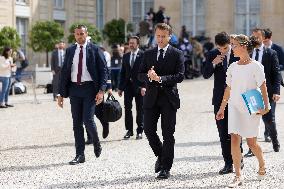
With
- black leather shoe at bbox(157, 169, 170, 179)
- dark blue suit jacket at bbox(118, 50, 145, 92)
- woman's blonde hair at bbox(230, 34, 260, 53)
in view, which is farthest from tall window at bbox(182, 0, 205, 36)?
Result: woman's blonde hair at bbox(230, 34, 260, 53)

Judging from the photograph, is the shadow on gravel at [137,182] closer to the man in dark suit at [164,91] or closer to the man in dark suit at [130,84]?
the man in dark suit at [164,91]

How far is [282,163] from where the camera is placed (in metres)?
9.54

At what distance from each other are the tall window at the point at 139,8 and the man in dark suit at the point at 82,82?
32606 millimetres

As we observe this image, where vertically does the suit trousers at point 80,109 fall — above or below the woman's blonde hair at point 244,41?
below

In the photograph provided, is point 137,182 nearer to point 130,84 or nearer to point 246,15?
point 130,84

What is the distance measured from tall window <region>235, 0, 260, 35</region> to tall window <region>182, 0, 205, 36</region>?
1935 millimetres

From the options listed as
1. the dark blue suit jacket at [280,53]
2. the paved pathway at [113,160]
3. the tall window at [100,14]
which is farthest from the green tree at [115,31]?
the dark blue suit jacket at [280,53]

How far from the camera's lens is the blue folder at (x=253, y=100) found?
312 inches

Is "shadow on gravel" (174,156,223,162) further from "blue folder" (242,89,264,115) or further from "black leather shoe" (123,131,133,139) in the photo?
"black leather shoe" (123,131,133,139)

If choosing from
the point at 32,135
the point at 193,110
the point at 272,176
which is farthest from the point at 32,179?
the point at 193,110

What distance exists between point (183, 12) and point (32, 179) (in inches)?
1342

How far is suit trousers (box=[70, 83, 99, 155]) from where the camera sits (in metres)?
9.80

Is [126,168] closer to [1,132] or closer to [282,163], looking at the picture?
[282,163]

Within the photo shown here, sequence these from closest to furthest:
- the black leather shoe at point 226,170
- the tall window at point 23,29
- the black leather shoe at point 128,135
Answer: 1. the black leather shoe at point 226,170
2. the black leather shoe at point 128,135
3. the tall window at point 23,29
